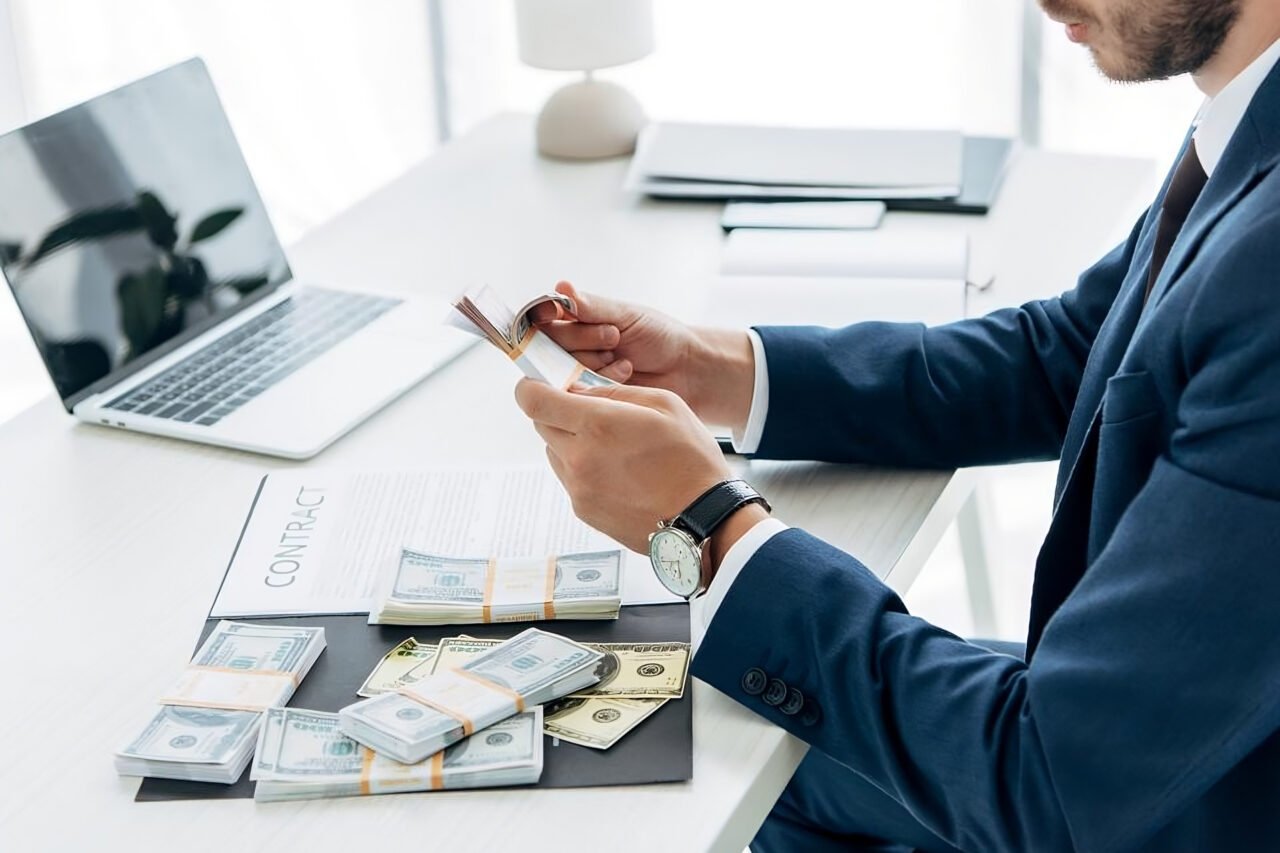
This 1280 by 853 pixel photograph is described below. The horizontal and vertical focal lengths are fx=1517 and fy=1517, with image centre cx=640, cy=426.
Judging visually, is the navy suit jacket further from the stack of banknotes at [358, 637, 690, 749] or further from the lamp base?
the lamp base

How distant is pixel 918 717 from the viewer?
91cm

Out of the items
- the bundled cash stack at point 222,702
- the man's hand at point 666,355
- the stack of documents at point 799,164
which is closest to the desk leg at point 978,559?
the stack of documents at point 799,164

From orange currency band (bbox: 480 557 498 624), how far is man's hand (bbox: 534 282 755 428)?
0.75ft

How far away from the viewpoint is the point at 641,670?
979mm

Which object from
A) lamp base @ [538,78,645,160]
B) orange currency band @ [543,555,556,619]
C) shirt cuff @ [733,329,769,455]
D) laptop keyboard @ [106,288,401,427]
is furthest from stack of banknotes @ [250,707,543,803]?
lamp base @ [538,78,645,160]

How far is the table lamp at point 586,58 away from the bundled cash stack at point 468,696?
3.53ft

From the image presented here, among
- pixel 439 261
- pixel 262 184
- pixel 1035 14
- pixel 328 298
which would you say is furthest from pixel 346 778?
pixel 262 184

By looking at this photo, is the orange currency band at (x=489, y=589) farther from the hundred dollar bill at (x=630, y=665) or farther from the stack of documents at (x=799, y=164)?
the stack of documents at (x=799, y=164)

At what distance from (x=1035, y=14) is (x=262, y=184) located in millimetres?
1696

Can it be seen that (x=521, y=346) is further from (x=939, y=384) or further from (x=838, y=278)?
(x=838, y=278)

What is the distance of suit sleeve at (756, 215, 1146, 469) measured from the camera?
4.06 feet

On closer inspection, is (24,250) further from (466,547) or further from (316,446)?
(466,547)

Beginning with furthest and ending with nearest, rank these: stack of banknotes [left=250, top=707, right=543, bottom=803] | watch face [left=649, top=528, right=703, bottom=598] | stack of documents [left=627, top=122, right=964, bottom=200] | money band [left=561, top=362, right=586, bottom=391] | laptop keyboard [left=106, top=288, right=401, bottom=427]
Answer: stack of documents [left=627, top=122, right=964, bottom=200] < laptop keyboard [left=106, top=288, right=401, bottom=427] < money band [left=561, top=362, right=586, bottom=391] < watch face [left=649, top=528, right=703, bottom=598] < stack of banknotes [left=250, top=707, right=543, bottom=803]

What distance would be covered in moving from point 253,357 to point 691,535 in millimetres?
617
